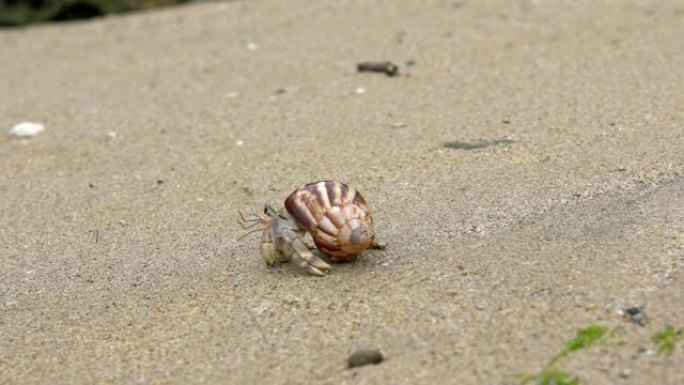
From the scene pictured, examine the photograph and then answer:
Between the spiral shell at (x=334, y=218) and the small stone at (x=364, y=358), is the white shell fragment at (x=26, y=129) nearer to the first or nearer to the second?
the spiral shell at (x=334, y=218)

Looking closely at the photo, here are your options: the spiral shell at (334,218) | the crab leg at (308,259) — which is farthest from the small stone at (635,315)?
the crab leg at (308,259)

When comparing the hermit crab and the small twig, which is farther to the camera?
the small twig

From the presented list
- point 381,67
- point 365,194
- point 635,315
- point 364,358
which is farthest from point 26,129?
point 635,315

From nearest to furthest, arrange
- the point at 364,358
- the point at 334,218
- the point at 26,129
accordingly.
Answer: the point at 364,358 → the point at 334,218 → the point at 26,129

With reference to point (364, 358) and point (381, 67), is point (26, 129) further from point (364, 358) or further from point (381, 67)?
point (364, 358)

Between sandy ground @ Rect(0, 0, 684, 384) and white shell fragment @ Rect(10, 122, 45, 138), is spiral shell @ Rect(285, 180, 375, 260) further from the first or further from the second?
white shell fragment @ Rect(10, 122, 45, 138)

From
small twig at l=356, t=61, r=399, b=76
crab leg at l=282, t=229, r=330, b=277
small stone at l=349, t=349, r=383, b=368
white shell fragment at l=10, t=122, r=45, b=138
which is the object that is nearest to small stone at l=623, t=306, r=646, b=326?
small stone at l=349, t=349, r=383, b=368

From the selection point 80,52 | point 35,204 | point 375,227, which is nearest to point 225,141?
point 35,204

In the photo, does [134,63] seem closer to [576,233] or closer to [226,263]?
[226,263]
